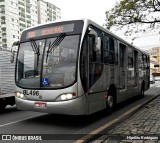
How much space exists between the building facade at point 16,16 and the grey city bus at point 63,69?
251 ft

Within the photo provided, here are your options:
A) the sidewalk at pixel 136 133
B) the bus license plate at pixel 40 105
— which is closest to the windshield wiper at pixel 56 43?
the bus license plate at pixel 40 105

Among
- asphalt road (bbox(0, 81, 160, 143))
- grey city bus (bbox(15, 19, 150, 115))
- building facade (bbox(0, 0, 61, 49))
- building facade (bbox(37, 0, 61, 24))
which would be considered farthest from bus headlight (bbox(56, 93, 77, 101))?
building facade (bbox(37, 0, 61, 24))

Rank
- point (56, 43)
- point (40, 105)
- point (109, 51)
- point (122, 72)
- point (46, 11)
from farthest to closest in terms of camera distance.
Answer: point (46, 11)
point (122, 72)
point (109, 51)
point (56, 43)
point (40, 105)

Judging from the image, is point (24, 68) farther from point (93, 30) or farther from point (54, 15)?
point (54, 15)

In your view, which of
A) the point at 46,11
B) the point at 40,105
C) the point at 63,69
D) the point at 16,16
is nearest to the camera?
the point at 63,69

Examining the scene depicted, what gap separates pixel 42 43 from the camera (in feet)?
26.1

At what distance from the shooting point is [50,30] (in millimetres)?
8008

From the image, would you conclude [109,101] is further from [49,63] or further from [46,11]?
[46,11]

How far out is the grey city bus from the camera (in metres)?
7.29

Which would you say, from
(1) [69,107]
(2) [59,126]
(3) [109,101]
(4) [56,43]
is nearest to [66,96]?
(1) [69,107]

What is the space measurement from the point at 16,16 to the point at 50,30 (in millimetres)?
93268

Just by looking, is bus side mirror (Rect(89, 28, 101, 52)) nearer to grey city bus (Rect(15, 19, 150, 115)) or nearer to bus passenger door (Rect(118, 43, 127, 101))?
grey city bus (Rect(15, 19, 150, 115))

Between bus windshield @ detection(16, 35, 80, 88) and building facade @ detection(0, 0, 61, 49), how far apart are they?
7658cm

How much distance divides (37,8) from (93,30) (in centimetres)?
10919
